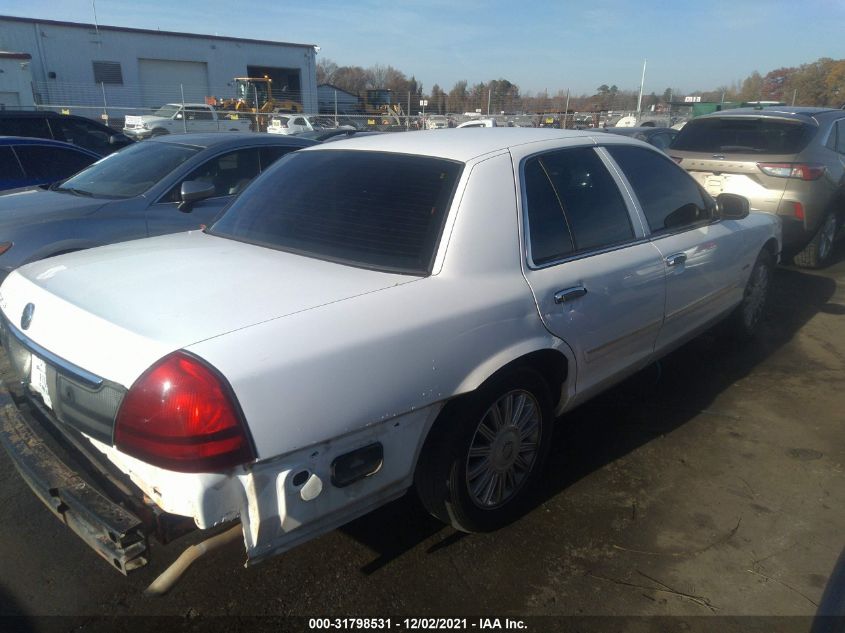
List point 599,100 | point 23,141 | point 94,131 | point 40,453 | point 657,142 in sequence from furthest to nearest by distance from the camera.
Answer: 1. point 599,100
2. point 657,142
3. point 94,131
4. point 23,141
5. point 40,453

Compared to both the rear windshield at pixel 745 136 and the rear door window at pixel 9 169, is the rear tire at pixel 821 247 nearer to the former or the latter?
the rear windshield at pixel 745 136

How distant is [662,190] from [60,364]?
3.23m

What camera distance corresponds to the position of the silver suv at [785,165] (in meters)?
6.79

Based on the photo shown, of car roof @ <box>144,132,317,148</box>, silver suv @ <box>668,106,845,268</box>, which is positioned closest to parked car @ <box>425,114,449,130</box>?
silver suv @ <box>668,106,845,268</box>

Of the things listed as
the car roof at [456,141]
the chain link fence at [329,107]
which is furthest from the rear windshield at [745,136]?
the chain link fence at [329,107]

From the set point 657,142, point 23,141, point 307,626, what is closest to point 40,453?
point 307,626

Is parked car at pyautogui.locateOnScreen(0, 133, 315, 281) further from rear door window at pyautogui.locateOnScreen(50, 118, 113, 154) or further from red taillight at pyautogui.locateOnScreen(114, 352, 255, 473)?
rear door window at pyautogui.locateOnScreen(50, 118, 113, 154)

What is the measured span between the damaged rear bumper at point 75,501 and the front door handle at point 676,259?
2.85 meters

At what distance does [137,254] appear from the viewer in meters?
2.85

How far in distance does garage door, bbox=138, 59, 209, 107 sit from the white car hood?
3954cm

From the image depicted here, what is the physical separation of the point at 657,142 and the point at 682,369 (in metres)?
9.71

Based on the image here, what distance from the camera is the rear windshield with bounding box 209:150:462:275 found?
263cm

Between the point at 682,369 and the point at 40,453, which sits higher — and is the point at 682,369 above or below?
below

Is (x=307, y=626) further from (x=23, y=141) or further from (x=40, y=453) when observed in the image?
(x=23, y=141)
